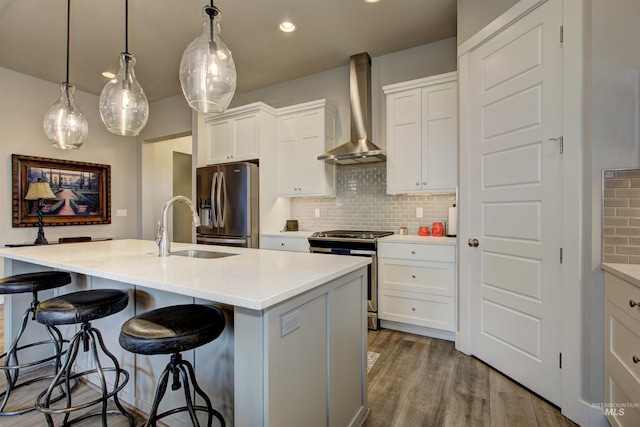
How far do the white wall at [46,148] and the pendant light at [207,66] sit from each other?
3.98m

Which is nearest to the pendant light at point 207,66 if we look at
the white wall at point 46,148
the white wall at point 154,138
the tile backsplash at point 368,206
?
the tile backsplash at point 368,206

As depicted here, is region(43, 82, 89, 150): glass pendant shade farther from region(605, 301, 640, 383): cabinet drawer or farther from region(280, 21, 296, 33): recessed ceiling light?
region(605, 301, 640, 383): cabinet drawer

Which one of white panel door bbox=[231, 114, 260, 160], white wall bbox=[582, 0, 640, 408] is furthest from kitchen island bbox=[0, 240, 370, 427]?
white panel door bbox=[231, 114, 260, 160]

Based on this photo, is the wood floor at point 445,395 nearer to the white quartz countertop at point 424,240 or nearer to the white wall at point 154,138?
the white quartz countertop at point 424,240

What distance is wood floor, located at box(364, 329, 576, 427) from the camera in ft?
5.74

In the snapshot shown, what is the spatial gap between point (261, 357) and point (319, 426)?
0.56m

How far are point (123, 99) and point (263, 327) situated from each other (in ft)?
6.68

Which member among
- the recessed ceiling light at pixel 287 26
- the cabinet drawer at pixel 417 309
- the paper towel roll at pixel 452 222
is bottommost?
the cabinet drawer at pixel 417 309

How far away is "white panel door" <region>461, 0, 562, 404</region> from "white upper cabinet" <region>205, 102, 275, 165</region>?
7.94 ft

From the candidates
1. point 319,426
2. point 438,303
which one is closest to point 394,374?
point 438,303

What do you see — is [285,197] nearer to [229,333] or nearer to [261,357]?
[229,333]

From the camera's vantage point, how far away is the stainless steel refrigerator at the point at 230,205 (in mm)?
3725

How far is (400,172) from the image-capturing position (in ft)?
10.7

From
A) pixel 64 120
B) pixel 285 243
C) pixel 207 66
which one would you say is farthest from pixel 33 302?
pixel 285 243
